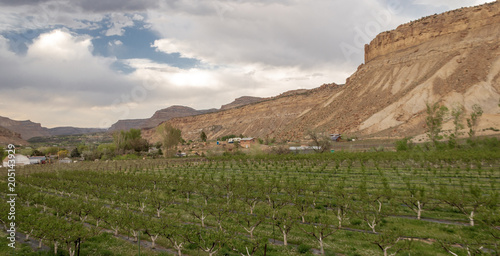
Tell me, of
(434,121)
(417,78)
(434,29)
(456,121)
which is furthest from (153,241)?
(434,29)

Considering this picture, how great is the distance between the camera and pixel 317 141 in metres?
79.1

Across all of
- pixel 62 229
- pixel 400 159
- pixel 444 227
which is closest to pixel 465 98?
pixel 400 159

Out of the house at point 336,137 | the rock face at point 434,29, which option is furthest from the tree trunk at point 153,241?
the rock face at point 434,29

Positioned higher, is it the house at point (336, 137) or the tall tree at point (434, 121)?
the tall tree at point (434, 121)

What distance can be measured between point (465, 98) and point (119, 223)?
104 meters

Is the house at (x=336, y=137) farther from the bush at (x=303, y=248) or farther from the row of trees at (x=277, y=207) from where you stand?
the bush at (x=303, y=248)

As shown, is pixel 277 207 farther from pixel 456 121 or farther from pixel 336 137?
pixel 336 137

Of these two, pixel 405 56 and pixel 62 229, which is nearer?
pixel 62 229

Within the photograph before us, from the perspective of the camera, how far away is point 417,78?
112 m

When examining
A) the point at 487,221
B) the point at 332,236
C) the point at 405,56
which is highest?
the point at 405,56

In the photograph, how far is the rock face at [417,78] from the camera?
312 feet

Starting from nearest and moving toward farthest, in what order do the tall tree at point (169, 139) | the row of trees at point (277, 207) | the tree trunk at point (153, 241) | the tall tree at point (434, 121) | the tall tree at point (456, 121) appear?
the row of trees at point (277, 207) → the tree trunk at point (153, 241) → the tall tree at point (456, 121) → the tall tree at point (434, 121) → the tall tree at point (169, 139)

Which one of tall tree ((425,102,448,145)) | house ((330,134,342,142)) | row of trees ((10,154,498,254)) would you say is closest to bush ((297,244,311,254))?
row of trees ((10,154,498,254))

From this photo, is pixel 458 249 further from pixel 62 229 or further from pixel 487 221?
pixel 62 229
